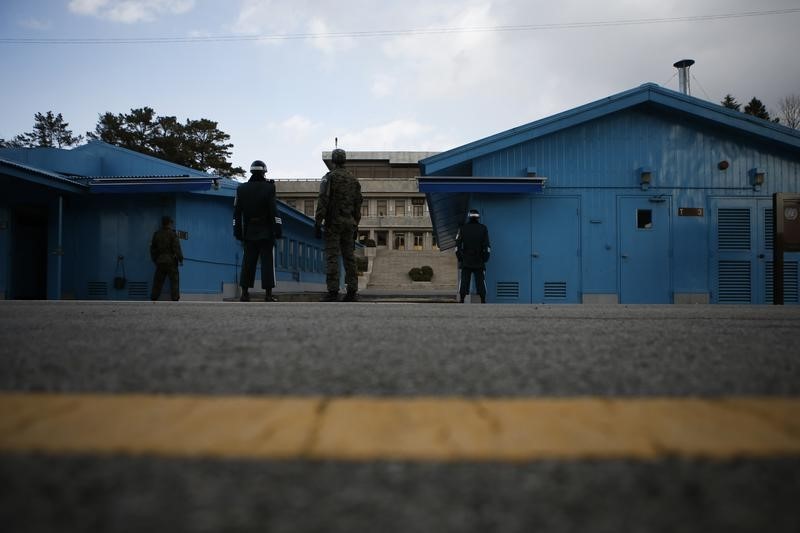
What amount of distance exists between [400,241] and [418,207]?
13.2ft

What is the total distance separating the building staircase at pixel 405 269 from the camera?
111ft

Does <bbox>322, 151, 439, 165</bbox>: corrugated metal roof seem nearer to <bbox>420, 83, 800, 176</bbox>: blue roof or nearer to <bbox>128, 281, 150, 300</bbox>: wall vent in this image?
<bbox>128, 281, 150, 300</bbox>: wall vent

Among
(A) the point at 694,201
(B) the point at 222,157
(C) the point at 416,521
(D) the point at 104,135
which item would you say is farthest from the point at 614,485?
(D) the point at 104,135

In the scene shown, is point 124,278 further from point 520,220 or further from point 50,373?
point 50,373

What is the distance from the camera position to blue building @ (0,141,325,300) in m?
14.2

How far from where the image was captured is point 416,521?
1.95ft

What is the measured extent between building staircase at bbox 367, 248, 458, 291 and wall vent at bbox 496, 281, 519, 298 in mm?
18930

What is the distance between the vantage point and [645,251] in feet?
42.4

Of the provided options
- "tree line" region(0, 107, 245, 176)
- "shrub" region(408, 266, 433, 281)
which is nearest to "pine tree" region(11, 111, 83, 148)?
"tree line" region(0, 107, 245, 176)

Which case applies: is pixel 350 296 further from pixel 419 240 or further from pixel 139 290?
pixel 419 240

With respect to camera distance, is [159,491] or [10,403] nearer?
[159,491]

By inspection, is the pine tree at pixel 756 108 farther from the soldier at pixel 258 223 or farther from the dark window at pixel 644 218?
the soldier at pixel 258 223

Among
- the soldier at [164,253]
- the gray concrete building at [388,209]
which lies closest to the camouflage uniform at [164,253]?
the soldier at [164,253]

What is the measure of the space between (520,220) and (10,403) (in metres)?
12.4
